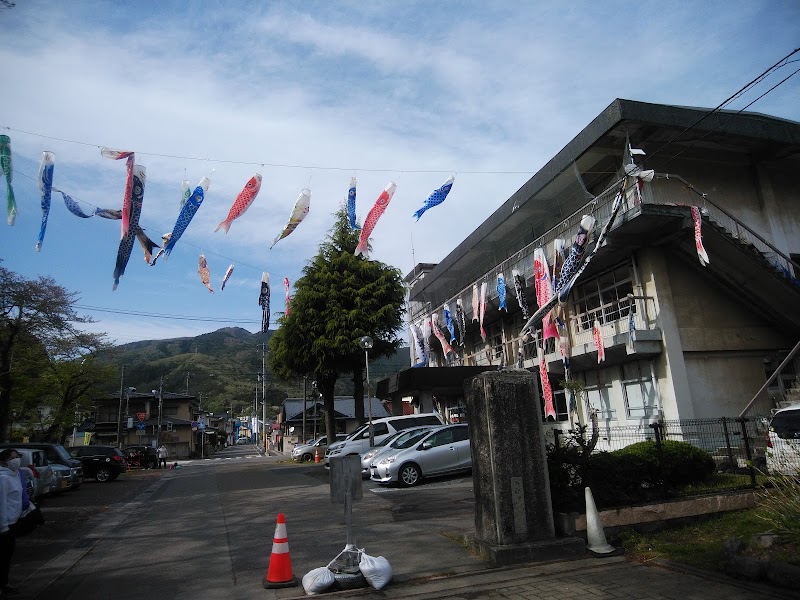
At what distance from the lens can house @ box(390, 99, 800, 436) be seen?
16.6 m

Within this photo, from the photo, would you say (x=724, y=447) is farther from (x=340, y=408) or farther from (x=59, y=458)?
(x=340, y=408)

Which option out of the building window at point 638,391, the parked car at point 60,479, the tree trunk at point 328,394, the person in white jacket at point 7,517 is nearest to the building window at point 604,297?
the building window at point 638,391

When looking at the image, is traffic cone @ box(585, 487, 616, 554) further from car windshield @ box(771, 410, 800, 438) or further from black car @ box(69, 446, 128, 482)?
black car @ box(69, 446, 128, 482)

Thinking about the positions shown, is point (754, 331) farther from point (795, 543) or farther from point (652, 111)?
point (795, 543)

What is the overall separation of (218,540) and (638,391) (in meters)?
14.9

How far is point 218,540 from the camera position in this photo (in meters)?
8.53

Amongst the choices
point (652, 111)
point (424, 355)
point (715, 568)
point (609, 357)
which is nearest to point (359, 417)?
point (424, 355)

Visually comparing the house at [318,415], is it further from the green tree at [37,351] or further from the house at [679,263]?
the house at [679,263]

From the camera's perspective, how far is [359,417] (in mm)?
25922

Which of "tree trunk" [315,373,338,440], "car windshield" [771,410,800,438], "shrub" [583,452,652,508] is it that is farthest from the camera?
"tree trunk" [315,373,338,440]

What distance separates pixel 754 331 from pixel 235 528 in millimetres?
17495

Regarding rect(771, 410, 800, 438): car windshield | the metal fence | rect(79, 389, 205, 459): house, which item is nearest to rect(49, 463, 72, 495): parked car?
the metal fence

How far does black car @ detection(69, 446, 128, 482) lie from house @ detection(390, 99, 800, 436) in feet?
62.0

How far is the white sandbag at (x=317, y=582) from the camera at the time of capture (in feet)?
18.6
